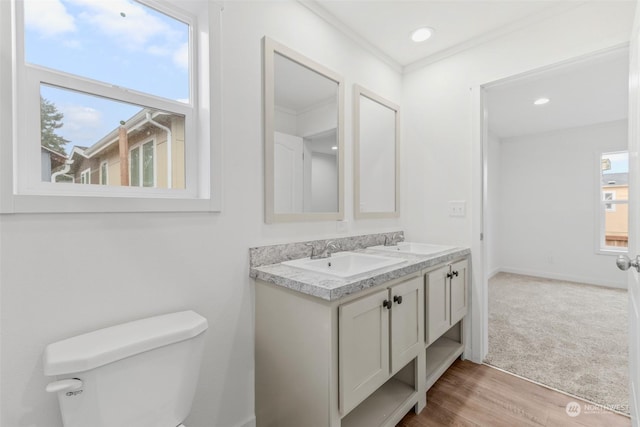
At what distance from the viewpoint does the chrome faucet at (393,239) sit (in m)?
2.32

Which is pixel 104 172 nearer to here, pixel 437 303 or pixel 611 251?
pixel 437 303

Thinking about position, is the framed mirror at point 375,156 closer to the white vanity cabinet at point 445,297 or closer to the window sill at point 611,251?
the white vanity cabinet at point 445,297

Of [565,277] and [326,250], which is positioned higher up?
[326,250]

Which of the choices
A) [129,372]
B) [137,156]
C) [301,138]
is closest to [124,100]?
[137,156]

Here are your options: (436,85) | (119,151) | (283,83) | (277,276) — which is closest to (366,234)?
(277,276)

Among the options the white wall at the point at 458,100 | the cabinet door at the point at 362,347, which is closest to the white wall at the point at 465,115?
the white wall at the point at 458,100

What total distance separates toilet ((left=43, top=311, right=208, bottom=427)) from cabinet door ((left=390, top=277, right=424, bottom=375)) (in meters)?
0.90

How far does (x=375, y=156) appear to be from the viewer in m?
2.28

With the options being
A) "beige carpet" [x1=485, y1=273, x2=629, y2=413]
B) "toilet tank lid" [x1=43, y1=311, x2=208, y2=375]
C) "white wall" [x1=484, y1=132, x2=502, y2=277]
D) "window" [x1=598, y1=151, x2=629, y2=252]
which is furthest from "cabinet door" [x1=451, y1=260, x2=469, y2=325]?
"window" [x1=598, y1=151, x2=629, y2=252]

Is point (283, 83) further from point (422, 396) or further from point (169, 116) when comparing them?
point (422, 396)

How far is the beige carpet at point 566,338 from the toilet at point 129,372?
7.10 feet

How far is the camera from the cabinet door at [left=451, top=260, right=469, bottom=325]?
1.95 m

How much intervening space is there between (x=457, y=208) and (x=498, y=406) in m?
1.33

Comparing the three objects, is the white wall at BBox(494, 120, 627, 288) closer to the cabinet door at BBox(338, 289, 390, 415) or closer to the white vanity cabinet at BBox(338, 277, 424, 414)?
the white vanity cabinet at BBox(338, 277, 424, 414)
